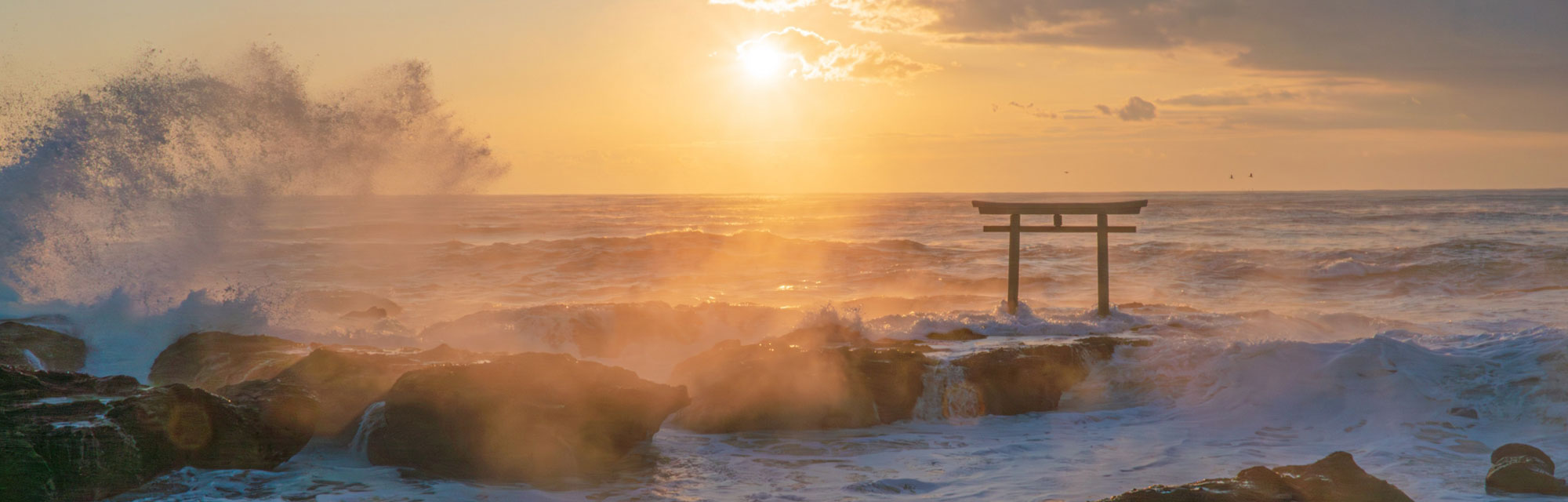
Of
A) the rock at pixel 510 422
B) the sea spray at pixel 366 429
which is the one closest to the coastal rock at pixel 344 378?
the sea spray at pixel 366 429

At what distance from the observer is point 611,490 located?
6973 millimetres

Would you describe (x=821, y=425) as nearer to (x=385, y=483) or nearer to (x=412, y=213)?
(x=385, y=483)

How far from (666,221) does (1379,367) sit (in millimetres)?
55006

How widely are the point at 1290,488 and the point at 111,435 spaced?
6978 mm

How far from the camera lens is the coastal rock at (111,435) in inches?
221

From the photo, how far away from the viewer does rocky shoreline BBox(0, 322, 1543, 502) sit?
5766 millimetres

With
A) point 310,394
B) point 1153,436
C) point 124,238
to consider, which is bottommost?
point 1153,436

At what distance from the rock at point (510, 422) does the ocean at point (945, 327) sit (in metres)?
0.26

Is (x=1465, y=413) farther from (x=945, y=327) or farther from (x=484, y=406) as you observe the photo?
(x=484, y=406)

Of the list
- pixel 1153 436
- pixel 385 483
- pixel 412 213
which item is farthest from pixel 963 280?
pixel 412 213

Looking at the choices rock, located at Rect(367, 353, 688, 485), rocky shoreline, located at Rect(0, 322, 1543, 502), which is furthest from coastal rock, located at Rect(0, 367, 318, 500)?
rock, located at Rect(367, 353, 688, 485)

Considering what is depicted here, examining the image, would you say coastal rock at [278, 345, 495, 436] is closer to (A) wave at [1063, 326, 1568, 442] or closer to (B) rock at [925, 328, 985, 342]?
(B) rock at [925, 328, 985, 342]

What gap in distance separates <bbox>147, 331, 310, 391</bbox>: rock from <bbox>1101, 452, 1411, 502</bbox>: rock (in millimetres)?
8191

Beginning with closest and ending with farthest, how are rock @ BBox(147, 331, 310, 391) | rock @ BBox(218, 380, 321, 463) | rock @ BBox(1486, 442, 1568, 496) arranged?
rock @ BBox(1486, 442, 1568, 496) < rock @ BBox(218, 380, 321, 463) < rock @ BBox(147, 331, 310, 391)
